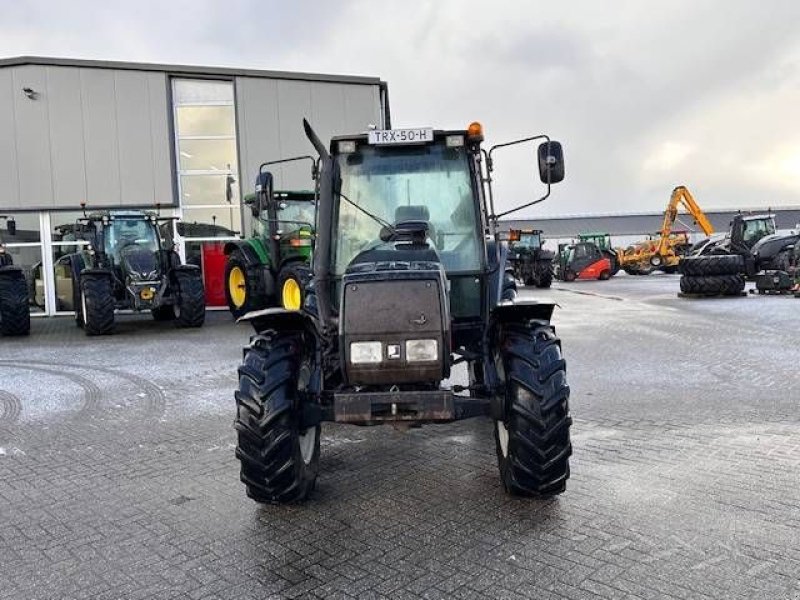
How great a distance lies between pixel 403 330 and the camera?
3.71 metres

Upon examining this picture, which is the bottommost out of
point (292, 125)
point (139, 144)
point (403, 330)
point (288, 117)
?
point (403, 330)

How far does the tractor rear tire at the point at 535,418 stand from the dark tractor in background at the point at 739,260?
1605cm

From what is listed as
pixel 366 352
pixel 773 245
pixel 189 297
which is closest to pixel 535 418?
pixel 366 352

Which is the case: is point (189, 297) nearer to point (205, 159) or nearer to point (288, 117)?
point (205, 159)

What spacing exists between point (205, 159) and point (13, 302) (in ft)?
24.7

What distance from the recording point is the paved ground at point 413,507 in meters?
3.12

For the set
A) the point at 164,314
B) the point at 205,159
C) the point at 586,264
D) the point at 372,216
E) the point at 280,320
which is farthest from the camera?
the point at 586,264

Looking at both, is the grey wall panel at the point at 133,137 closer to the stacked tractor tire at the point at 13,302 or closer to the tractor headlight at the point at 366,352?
the stacked tractor tire at the point at 13,302

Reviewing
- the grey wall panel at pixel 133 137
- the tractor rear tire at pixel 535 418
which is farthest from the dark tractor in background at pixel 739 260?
the tractor rear tire at pixel 535 418

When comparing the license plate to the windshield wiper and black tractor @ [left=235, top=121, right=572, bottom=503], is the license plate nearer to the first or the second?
black tractor @ [left=235, top=121, right=572, bottom=503]

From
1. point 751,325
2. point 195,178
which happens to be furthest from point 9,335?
point 751,325

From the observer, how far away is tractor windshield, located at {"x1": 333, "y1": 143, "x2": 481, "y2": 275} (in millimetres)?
4848

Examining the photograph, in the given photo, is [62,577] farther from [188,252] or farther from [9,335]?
[188,252]

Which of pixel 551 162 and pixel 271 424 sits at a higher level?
pixel 551 162
